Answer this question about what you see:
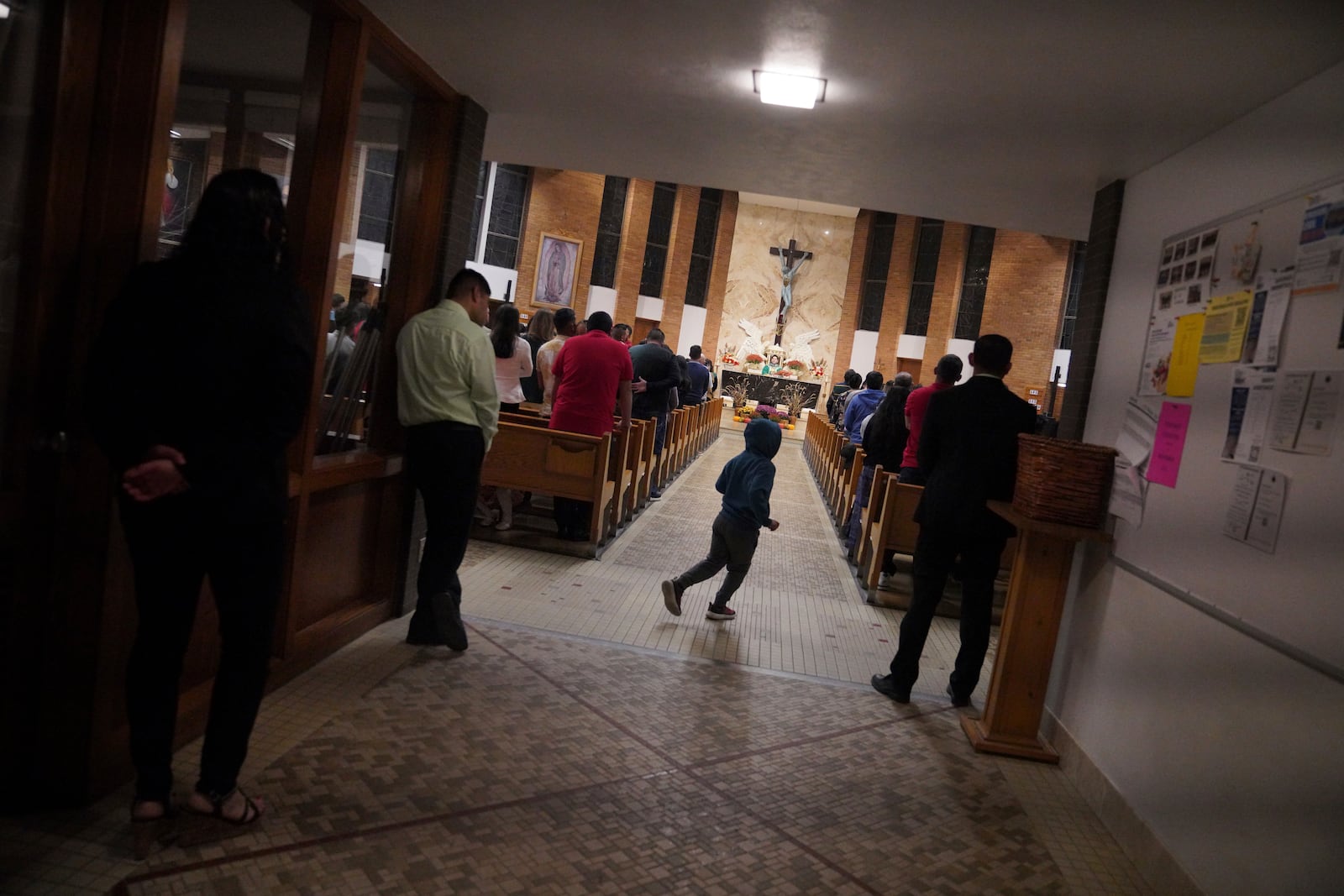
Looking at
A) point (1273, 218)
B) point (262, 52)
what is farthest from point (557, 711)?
point (1273, 218)

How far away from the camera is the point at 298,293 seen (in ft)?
7.29

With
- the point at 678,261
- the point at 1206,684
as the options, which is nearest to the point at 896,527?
the point at 1206,684

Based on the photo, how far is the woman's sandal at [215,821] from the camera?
7.53 feet

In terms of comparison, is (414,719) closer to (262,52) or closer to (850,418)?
(262,52)

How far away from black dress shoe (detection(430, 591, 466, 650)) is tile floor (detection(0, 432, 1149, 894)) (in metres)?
0.07

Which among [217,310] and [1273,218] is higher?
[1273,218]

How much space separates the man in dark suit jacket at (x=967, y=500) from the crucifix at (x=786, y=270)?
22.0 m

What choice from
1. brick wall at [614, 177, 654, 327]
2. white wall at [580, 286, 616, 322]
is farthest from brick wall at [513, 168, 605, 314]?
brick wall at [614, 177, 654, 327]

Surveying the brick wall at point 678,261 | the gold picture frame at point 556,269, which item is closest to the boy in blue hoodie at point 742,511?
the gold picture frame at point 556,269

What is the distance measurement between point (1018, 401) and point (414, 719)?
2748 millimetres

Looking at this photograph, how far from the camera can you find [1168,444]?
3209 millimetres

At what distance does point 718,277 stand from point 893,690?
22.4 meters

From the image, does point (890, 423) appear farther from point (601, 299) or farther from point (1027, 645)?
point (601, 299)

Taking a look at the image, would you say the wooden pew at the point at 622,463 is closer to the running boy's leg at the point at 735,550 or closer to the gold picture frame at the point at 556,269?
the running boy's leg at the point at 735,550
